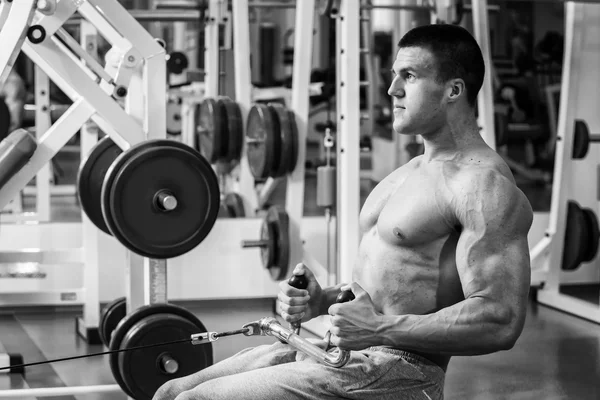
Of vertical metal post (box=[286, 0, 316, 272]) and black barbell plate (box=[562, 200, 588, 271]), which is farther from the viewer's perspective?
black barbell plate (box=[562, 200, 588, 271])

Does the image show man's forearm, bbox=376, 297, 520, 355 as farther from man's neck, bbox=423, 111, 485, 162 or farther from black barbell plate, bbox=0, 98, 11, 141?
black barbell plate, bbox=0, 98, 11, 141

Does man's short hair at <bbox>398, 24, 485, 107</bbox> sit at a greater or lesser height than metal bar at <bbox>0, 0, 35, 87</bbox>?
lesser

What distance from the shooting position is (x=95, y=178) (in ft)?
10.8

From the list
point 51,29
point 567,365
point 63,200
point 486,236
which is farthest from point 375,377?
point 63,200

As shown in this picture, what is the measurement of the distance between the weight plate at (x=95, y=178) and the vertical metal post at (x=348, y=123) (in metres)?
0.83

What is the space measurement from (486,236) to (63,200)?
21.0 feet

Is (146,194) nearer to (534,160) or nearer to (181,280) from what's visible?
(181,280)

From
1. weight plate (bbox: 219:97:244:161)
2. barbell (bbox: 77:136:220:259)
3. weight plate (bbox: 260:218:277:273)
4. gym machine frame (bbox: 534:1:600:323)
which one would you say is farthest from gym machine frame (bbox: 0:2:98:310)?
gym machine frame (bbox: 534:1:600:323)

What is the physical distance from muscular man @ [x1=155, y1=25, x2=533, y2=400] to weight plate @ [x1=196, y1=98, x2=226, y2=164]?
2.82 m

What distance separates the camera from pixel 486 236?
1.46 meters

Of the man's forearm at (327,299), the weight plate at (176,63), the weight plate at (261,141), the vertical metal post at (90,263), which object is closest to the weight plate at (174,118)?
the weight plate at (176,63)

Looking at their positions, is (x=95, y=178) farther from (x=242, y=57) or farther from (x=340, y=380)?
(x=340, y=380)

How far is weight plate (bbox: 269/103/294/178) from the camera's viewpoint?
4.02 m

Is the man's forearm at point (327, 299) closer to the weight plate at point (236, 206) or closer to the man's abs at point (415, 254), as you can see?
the man's abs at point (415, 254)
